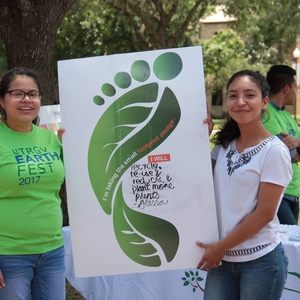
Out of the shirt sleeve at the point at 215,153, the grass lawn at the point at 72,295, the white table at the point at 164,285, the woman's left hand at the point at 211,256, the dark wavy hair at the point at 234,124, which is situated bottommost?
the grass lawn at the point at 72,295

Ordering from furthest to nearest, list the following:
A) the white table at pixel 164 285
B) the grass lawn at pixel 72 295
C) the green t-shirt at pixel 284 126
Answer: the grass lawn at pixel 72 295, the green t-shirt at pixel 284 126, the white table at pixel 164 285

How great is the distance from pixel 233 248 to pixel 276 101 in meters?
2.07

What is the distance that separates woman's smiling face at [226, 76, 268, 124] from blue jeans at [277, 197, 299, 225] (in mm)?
1757

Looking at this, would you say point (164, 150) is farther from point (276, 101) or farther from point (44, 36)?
point (44, 36)

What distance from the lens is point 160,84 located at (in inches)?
98.4

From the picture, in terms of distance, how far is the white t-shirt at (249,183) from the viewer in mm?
2225

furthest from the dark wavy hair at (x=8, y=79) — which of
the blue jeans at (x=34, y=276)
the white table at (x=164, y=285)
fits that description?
the white table at (x=164, y=285)

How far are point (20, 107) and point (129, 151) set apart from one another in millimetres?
577

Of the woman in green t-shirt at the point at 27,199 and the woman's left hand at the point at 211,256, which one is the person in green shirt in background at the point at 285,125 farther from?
the woman in green t-shirt at the point at 27,199

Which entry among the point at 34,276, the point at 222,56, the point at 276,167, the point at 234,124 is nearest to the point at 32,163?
the point at 34,276

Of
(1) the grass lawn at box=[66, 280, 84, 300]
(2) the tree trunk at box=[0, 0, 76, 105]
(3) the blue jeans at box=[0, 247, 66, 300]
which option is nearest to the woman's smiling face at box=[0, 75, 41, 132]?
(3) the blue jeans at box=[0, 247, 66, 300]

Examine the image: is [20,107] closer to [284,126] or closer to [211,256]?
[211,256]

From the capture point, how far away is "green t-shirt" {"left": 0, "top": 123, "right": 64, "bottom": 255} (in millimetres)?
2428

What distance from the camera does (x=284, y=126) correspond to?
3.97 metres
